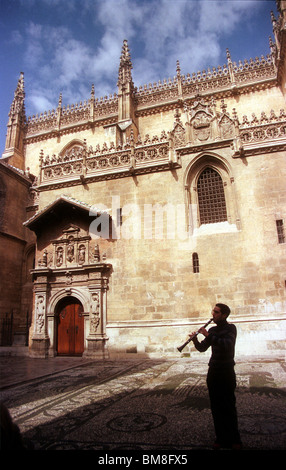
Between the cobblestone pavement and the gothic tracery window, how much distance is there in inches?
256

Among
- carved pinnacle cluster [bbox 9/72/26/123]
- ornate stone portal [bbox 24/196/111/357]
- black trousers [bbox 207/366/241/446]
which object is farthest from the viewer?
carved pinnacle cluster [bbox 9/72/26/123]

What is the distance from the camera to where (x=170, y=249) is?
1321 cm

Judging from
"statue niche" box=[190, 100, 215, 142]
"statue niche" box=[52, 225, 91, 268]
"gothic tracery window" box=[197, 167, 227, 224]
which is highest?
"statue niche" box=[190, 100, 215, 142]

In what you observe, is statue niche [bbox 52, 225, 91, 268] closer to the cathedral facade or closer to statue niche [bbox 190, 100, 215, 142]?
the cathedral facade

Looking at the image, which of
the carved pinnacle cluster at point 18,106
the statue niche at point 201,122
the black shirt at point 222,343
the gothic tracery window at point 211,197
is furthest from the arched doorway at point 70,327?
the carved pinnacle cluster at point 18,106

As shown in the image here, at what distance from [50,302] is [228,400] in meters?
11.9

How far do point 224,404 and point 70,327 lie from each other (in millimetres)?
11395

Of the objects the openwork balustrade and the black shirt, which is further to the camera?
the openwork balustrade

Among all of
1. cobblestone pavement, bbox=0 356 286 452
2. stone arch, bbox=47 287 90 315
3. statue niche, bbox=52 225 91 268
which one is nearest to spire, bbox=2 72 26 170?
statue niche, bbox=52 225 91 268

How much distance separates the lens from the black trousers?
347cm

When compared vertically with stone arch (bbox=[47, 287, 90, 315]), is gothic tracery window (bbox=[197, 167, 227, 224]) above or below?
above

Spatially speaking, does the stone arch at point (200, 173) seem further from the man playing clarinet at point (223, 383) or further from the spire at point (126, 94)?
the man playing clarinet at point (223, 383)

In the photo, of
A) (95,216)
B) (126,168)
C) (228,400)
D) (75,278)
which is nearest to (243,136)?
(126,168)

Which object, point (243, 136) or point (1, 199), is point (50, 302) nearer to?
point (1, 199)
